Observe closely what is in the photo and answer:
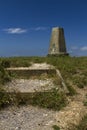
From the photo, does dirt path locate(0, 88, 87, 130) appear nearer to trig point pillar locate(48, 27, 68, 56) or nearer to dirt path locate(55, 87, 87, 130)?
dirt path locate(55, 87, 87, 130)

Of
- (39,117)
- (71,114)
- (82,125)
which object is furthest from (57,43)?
(82,125)

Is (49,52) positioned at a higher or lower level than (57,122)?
higher

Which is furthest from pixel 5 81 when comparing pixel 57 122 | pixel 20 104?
pixel 57 122

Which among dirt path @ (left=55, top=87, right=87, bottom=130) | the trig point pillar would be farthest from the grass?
the trig point pillar

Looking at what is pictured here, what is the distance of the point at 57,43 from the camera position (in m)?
20.0

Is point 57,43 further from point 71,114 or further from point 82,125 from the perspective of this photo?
point 82,125

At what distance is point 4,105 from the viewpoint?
7.15 m

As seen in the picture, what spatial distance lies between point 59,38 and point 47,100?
13.1 metres

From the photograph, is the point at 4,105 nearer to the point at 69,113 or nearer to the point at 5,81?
the point at 69,113

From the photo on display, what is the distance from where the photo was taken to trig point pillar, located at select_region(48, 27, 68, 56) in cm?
1984

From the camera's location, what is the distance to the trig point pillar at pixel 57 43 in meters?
19.8

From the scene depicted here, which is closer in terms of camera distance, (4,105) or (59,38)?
(4,105)

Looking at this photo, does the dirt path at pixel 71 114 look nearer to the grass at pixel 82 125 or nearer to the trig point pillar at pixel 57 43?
the grass at pixel 82 125

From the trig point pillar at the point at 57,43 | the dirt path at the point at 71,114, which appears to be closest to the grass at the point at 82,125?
the dirt path at the point at 71,114
